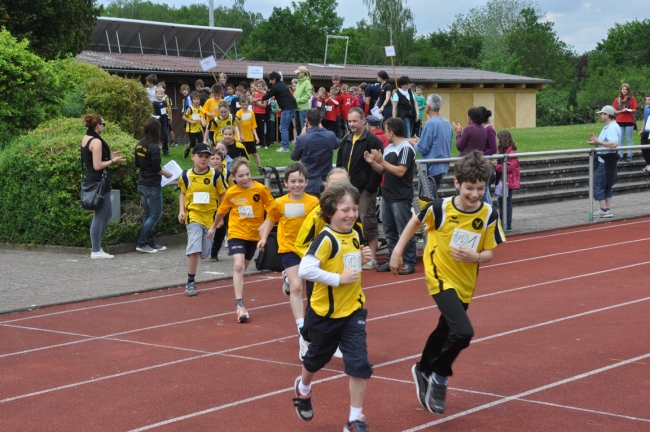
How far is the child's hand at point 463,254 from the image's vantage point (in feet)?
20.5

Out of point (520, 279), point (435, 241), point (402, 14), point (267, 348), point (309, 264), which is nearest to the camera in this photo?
point (309, 264)

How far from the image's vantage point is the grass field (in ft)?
69.3

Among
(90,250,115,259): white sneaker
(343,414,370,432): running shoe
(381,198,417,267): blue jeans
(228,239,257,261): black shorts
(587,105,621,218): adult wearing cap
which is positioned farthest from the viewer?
(587,105,621,218): adult wearing cap

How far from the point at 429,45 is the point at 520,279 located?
88336mm

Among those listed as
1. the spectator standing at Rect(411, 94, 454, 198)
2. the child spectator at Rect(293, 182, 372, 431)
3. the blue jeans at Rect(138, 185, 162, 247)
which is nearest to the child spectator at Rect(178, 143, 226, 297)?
the blue jeans at Rect(138, 185, 162, 247)

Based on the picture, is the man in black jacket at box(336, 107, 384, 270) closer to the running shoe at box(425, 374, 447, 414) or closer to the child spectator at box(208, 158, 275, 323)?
the child spectator at box(208, 158, 275, 323)

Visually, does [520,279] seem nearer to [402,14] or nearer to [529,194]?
[529,194]

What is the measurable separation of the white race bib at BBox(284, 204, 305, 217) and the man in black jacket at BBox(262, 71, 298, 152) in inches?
516

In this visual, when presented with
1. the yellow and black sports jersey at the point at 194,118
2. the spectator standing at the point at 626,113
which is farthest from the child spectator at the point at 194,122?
the spectator standing at the point at 626,113

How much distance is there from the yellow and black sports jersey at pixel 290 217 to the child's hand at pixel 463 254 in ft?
9.00

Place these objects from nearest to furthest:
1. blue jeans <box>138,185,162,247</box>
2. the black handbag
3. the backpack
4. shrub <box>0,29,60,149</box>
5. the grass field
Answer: the backpack, the black handbag, blue jeans <box>138,185,162,247</box>, shrub <box>0,29,60,149</box>, the grass field

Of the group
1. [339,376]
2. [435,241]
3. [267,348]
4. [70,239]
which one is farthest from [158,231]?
[435,241]

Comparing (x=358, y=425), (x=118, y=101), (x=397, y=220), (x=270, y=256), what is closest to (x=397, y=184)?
(x=397, y=220)

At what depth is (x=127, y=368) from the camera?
7867mm
